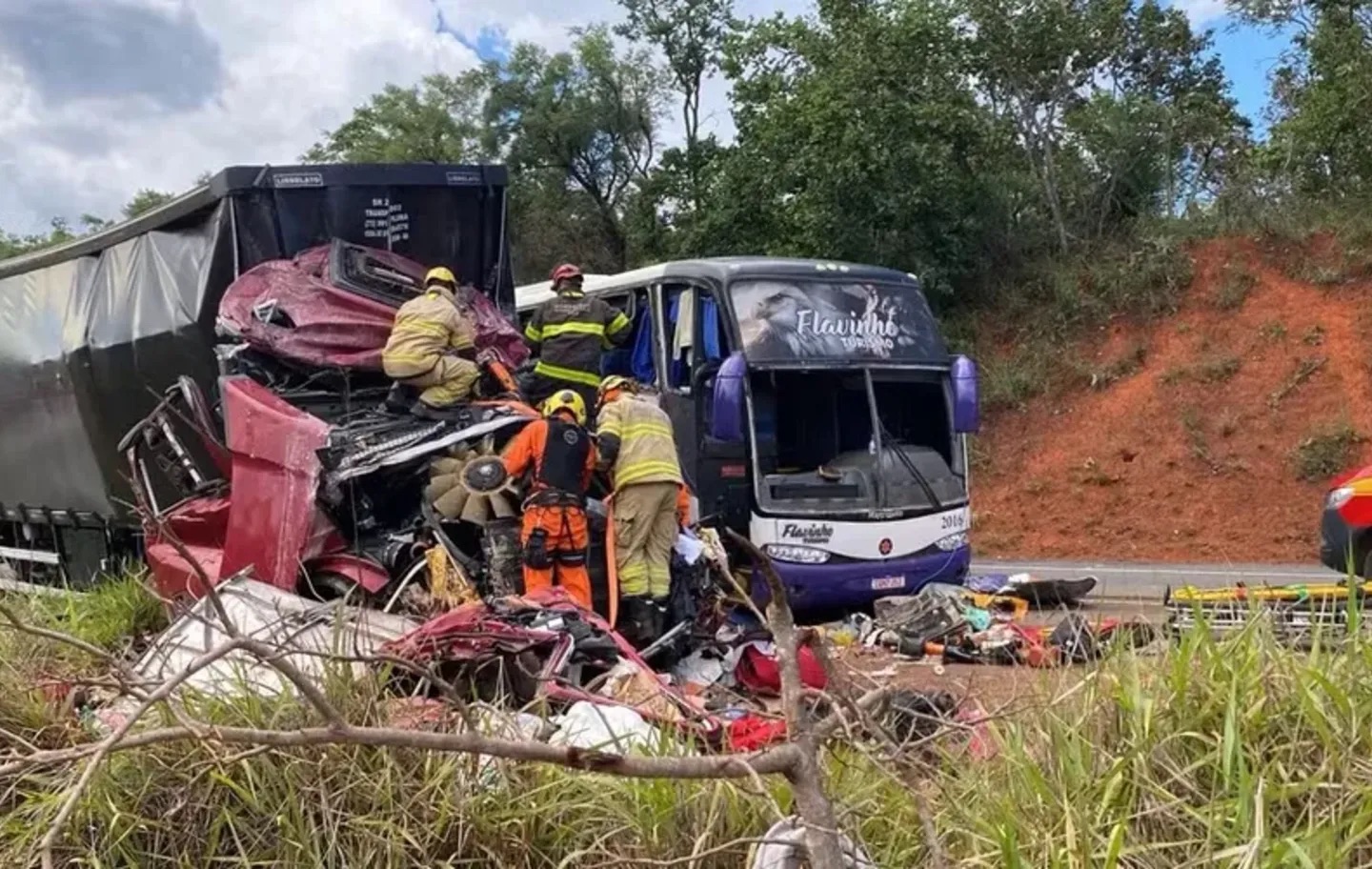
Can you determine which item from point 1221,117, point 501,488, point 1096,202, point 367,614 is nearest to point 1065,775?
point 367,614

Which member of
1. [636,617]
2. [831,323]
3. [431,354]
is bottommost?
[636,617]

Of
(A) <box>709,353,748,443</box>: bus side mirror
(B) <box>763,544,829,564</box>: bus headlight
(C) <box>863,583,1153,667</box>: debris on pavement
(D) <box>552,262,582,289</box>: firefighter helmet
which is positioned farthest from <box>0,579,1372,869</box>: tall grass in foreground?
(D) <box>552,262,582,289</box>: firefighter helmet

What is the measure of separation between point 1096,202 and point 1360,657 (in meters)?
19.5

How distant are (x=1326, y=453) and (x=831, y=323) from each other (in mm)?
9575

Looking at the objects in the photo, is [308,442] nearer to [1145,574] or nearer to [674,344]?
[674,344]

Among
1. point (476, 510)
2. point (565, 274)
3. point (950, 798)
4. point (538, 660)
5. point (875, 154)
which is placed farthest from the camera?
point (875, 154)

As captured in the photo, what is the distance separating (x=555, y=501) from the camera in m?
6.64

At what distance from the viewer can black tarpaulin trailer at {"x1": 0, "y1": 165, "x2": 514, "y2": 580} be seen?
841 cm

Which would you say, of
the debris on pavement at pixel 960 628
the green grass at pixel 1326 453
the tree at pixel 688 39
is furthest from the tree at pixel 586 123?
the debris on pavement at pixel 960 628

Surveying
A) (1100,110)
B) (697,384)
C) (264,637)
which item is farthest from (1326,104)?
(264,637)

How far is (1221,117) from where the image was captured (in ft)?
71.5

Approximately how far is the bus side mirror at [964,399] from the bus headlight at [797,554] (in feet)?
5.07

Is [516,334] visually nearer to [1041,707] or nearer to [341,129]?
Answer: [1041,707]

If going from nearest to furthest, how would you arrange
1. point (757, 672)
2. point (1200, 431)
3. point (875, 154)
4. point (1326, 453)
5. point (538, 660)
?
point (538, 660) < point (757, 672) < point (1326, 453) < point (1200, 431) < point (875, 154)
